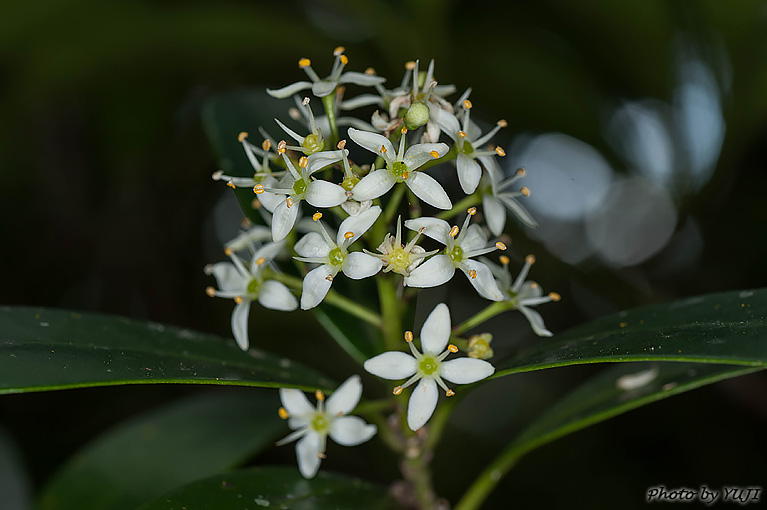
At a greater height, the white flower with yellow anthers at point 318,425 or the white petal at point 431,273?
the white petal at point 431,273

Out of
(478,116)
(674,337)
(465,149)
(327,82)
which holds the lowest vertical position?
(674,337)

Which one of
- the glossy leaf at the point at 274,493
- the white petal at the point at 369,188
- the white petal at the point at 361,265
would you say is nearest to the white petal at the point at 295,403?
the glossy leaf at the point at 274,493

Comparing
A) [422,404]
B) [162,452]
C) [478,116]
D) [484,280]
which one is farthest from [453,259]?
[478,116]

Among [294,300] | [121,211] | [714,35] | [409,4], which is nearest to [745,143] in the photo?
[714,35]

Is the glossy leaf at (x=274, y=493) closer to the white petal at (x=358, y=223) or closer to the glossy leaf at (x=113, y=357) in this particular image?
the glossy leaf at (x=113, y=357)

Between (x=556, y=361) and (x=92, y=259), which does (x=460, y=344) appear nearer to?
(x=556, y=361)

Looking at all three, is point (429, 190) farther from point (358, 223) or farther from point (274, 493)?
point (274, 493)
